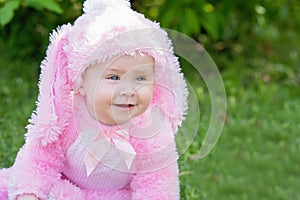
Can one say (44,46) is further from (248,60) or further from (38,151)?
(38,151)

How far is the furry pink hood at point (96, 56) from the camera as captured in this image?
2.26m

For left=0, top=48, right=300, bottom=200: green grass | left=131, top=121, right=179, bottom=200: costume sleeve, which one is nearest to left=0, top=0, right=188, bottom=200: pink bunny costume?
left=131, top=121, right=179, bottom=200: costume sleeve

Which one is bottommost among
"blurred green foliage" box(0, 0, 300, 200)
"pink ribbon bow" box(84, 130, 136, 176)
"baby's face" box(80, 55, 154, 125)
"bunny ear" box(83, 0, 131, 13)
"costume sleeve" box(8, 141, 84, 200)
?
"costume sleeve" box(8, 141, 84, 200)

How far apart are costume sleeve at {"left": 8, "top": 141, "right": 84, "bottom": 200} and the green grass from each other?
58 centimetres

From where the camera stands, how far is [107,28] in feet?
7.46

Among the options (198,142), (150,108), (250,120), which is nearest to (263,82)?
(250,120)

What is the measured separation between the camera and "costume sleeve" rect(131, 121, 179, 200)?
2418 mm

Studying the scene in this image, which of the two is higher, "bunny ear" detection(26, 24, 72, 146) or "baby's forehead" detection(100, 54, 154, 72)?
"baby's forehead" detection(100, 54, 154, 72)

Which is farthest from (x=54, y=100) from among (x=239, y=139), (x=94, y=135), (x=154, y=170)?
(x=239, y=139)

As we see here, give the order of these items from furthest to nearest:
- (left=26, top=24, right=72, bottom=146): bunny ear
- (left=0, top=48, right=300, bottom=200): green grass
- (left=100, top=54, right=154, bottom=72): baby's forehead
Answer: (left=0, top=48, right=300, bottom=200): green grass
(left=26, top=24, right=72, bottom=146): bunny ear
(left=100, top=54, right=154, bottom=72): baby's forehead

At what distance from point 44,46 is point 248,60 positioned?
4.13 feet

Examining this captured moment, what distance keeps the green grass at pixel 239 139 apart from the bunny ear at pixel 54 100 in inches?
25.4

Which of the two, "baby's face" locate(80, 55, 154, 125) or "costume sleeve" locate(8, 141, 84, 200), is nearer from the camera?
"baby's face" locate(80, 55, 154, 125)

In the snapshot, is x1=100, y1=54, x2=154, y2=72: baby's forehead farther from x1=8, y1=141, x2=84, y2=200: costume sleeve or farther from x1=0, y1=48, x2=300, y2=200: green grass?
x1=0, y1=48, x2=300, y2=200: green grass
